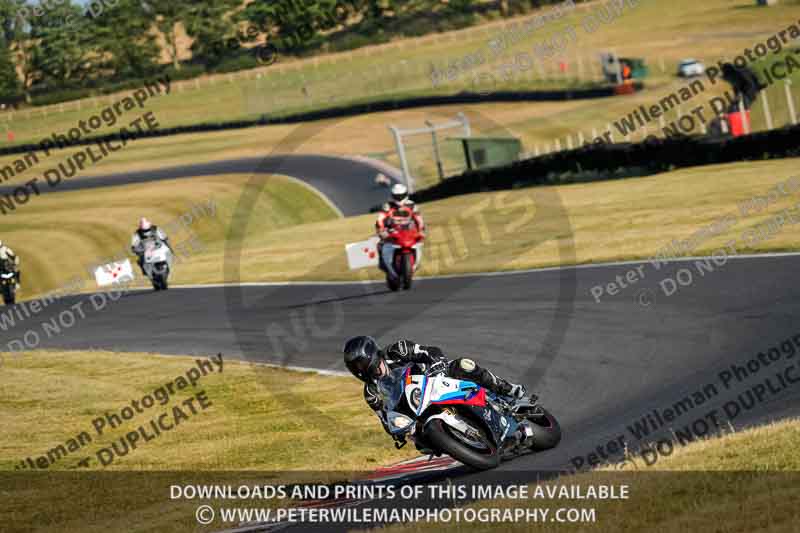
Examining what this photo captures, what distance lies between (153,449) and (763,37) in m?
70.6

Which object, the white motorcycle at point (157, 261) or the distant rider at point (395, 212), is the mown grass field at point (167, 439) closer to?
the distant rider at point (395, 212)

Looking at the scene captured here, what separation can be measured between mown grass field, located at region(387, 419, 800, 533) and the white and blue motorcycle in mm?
1053

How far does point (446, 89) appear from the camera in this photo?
70375 mm

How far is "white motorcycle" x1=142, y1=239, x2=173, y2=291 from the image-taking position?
29125 mm

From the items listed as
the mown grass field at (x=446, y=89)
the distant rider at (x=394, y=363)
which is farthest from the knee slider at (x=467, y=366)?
the mown grass field at (x=446, y=89)

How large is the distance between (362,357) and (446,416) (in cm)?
91

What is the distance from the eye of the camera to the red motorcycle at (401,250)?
21.4 metres

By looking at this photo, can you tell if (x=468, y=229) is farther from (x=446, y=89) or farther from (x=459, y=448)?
(x=446, y=89)

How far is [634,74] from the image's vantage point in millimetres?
67562

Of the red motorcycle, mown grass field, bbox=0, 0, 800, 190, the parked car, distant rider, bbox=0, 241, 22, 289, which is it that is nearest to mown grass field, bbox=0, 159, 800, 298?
the red motorcycle

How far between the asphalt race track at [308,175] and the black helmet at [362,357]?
126 feet

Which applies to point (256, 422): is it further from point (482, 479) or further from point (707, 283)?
point (707, 283)

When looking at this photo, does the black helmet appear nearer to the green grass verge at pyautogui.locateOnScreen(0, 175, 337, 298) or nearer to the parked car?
the green grass verge at pyautogui.locateOnScreen(0, 175, 337, 298)

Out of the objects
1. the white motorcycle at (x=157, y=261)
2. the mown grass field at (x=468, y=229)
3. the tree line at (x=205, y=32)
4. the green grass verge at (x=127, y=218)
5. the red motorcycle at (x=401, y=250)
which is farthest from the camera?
the tree line at (x=205, y=32)
